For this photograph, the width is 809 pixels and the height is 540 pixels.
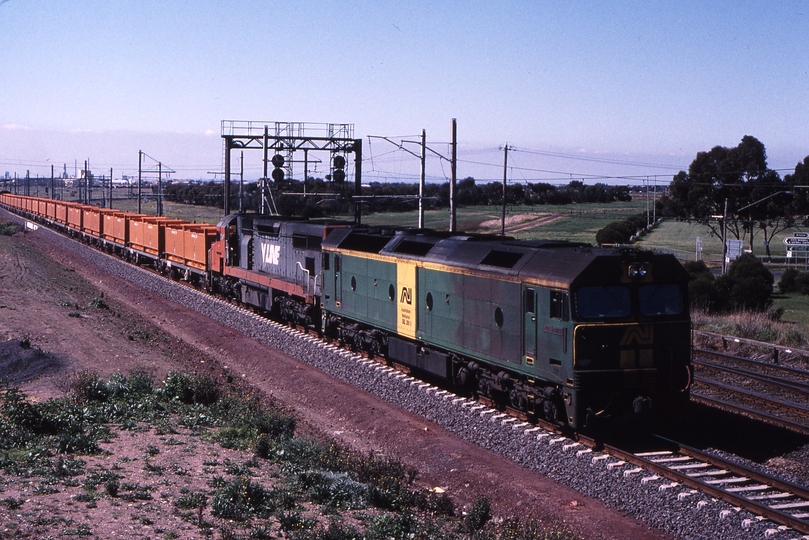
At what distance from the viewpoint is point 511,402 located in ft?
55.2

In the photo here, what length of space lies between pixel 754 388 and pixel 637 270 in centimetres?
786

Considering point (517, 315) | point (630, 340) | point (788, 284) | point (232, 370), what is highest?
point (517, 315)

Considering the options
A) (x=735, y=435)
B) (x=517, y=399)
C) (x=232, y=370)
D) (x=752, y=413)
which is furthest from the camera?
(x=232, y=370)

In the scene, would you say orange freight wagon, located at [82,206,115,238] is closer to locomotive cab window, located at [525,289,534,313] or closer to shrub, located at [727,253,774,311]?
shrub, located at [727,253,774,311]

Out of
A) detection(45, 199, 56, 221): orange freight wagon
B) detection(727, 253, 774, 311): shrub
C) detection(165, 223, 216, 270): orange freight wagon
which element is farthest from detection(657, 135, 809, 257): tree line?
detection(45, 199, 56, 221): orange freight wagon

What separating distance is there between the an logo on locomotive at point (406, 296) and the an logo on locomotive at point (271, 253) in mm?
10810

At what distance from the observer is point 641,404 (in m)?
14.4

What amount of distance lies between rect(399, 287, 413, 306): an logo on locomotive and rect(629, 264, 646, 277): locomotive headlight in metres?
6.87

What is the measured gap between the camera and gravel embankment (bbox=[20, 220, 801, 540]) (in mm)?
11477

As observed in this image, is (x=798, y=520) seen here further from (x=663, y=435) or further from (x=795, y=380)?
(x=795, y=380)

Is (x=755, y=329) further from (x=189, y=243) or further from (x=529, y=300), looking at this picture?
(x=189, y=243)

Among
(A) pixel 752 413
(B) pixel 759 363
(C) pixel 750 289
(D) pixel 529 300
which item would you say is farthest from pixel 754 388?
(C) pixel 750 289

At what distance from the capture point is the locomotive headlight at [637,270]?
14695mm

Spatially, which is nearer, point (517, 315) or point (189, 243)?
point (517, 315)
